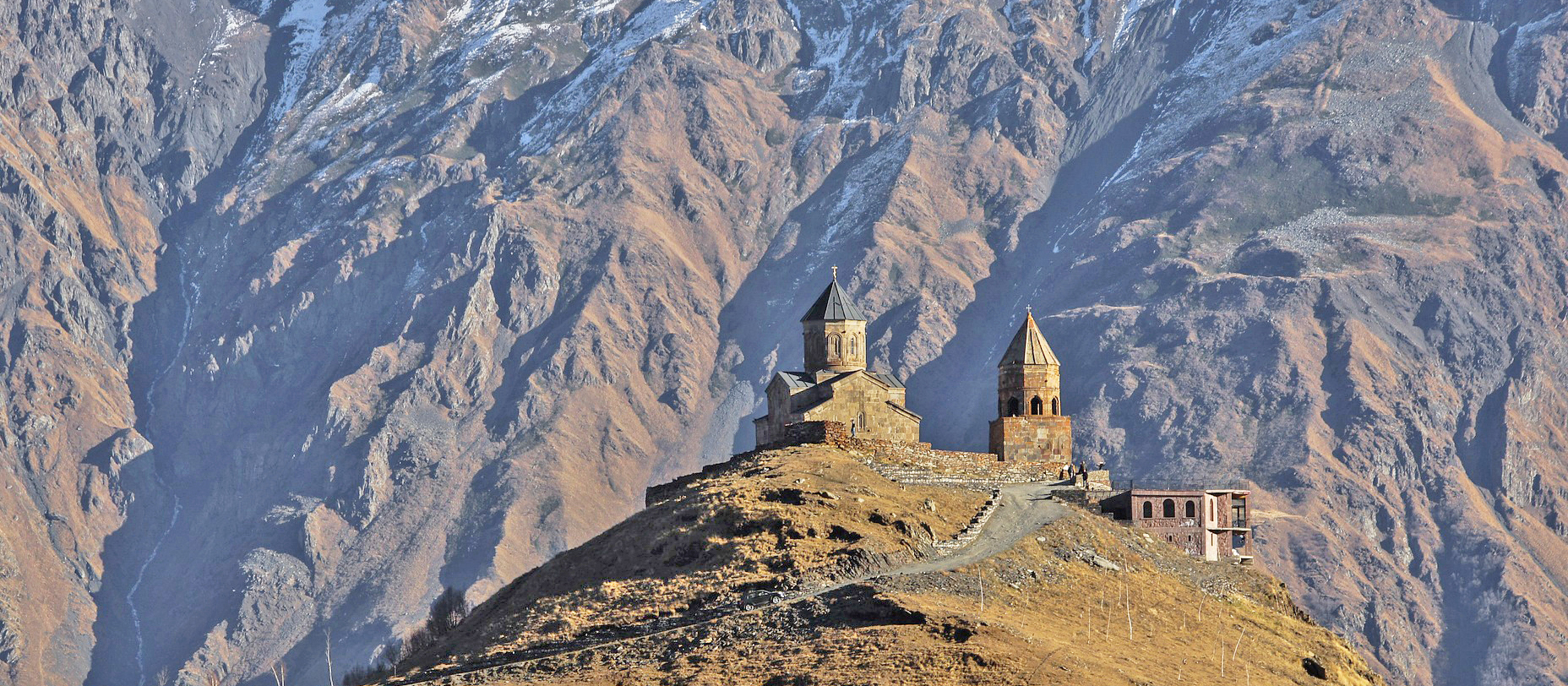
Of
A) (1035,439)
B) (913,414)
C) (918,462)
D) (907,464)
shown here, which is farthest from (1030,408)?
(907,464)

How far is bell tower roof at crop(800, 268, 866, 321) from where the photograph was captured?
12312 centimetres

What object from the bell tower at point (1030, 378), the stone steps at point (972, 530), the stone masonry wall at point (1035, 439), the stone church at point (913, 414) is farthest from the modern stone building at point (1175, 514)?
the bell tower at point (1030, 378)

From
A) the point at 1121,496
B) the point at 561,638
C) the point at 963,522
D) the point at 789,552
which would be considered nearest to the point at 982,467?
the point at 1121,496

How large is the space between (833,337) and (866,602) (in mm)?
53258

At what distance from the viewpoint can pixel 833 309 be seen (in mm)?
123375

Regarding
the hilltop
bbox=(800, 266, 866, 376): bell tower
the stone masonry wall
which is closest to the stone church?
the stone masonry wall

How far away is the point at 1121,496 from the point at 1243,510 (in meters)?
11.0

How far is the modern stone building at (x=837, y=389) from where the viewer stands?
4473 inches

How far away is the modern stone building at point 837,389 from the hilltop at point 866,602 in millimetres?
18792

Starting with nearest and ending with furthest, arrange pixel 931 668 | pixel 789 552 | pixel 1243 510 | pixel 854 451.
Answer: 1. pixel 931 668
2. pixel 789 552
3. pixel 854 451
4. pixel 1243 510

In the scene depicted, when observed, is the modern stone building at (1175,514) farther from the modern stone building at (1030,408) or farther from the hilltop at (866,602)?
the modern stone building at (1030,408)

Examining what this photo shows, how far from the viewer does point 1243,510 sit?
109000mm

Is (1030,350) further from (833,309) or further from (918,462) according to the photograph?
(918,462)

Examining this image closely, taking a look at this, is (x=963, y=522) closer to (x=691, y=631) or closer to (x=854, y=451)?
(x=854, y=451)
